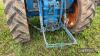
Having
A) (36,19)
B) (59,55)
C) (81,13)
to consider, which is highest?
(81,13)

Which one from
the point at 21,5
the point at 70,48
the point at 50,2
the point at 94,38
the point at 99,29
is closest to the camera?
the point at 21,5

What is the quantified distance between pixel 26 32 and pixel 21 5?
57 cm

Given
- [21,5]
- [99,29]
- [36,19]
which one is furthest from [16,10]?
[99,29]

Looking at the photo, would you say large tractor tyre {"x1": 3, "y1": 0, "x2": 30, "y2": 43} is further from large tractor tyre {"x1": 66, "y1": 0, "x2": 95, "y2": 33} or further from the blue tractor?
large tractor tyre {"x1": 66, "y1": 0, "x2": 95, "y2": 33}

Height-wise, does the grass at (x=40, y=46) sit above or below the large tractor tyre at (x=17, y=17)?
below

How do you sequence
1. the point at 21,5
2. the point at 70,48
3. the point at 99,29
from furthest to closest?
1. the point at 99,29
2. the point at 70,48
3. the point at 21,5

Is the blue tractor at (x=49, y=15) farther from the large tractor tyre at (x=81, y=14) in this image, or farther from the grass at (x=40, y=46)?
the grass at (x=40, y=46)

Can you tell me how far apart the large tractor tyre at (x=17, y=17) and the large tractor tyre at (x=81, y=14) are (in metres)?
1.11

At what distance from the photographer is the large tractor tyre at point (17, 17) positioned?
4.74 m

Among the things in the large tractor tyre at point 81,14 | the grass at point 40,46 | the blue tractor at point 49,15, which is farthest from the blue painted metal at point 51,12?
the grass at point 40,46

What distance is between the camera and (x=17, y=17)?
4777 mm

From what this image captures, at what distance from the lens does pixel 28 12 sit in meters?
5.54

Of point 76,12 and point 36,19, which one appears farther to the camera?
point 36,19

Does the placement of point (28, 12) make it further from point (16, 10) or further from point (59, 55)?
point (59, 55)
